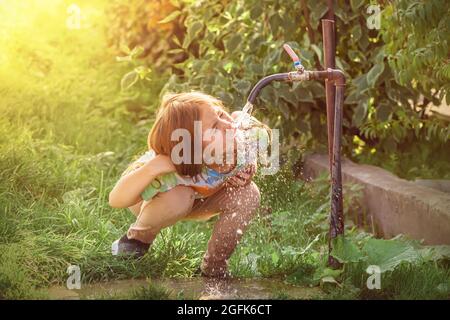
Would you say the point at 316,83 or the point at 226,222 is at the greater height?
the point at 316,83

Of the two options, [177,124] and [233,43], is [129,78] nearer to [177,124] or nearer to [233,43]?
[233,43]

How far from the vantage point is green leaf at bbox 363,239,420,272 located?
3.03 meters

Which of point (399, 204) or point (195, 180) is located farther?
point (399, 204)

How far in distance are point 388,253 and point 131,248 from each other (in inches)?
38.1

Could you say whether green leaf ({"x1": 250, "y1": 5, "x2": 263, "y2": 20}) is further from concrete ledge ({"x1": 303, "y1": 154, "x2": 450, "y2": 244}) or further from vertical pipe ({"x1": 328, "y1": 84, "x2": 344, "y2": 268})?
vertical pipe ({"x1": 328, "y1": 84, "x2": 344, "y2": 268})

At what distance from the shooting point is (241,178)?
3.25m

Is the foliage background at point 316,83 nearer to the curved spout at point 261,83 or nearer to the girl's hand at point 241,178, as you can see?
the girl's hand at point 241,178

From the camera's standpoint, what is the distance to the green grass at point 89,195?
316 cm

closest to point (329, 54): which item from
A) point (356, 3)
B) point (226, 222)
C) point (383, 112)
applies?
point (226, 222)

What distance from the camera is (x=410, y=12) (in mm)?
3291

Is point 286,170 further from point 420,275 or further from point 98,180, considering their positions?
point 420,275

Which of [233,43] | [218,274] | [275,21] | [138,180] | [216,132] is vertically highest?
[275,21]
